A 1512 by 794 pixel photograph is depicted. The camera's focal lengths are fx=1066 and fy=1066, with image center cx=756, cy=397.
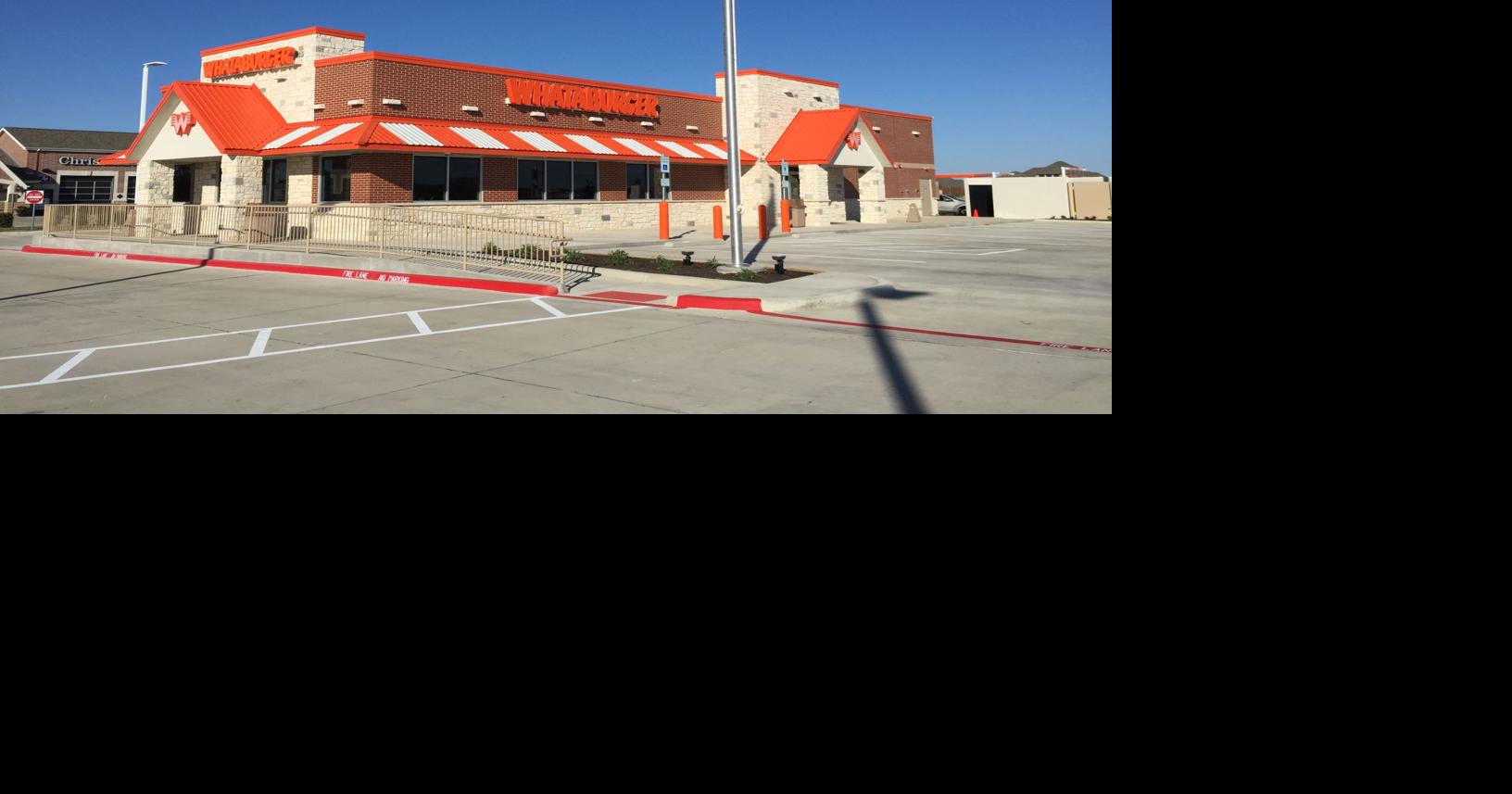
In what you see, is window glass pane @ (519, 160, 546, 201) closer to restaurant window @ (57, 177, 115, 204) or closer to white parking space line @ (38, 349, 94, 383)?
white parking space line @ (38, 349, 94, 383)

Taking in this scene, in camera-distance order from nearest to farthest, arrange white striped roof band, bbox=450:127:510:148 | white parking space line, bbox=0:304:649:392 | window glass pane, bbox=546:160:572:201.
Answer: white parking space line, bbox=0:304:649:392 < white striped roof band, bbox=450:127:510:148 < window glass pane, bbox=546:160:572:201

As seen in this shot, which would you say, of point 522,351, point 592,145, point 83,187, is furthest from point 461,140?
point 83,187

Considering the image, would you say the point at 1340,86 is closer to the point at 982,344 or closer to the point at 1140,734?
the point at 1140,734

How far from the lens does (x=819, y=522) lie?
5738 mm

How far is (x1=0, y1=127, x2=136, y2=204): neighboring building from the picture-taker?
246ft

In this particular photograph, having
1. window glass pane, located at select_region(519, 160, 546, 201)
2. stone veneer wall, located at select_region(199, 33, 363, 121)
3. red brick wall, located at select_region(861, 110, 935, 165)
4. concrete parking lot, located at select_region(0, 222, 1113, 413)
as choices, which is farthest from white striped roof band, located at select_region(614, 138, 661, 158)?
concrete parking lot, located at select_region(0, 222, 1113, 413)

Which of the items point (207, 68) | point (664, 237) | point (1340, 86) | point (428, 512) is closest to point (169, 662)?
point (428, 512)

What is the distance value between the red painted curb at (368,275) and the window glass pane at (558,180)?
43.8ft

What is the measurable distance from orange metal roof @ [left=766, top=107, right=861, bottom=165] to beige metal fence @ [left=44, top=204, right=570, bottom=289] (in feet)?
48.9

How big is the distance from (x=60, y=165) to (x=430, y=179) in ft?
199

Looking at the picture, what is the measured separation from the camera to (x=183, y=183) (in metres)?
36.7

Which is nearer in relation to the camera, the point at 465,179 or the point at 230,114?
the point at 230,114

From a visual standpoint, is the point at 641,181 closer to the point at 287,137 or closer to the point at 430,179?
the point at 430,179

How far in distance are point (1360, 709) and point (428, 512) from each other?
450cm
